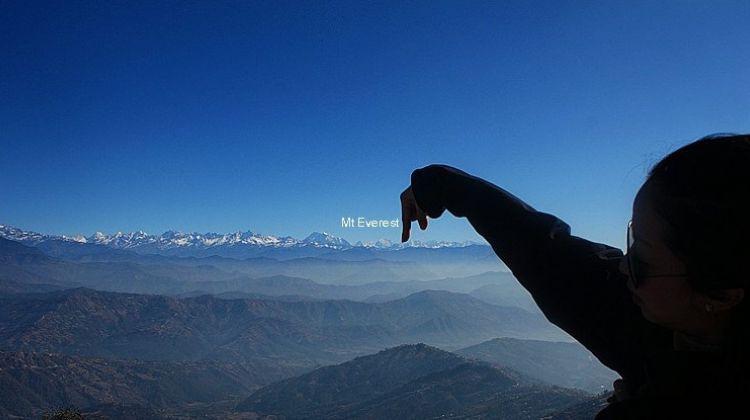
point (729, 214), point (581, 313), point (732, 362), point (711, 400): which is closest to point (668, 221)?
point (729, 214)

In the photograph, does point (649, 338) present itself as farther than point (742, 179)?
Yes

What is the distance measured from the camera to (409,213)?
3016mm

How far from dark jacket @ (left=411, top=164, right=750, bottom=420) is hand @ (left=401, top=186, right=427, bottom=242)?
0.24 ft

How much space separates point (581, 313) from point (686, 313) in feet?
1.91

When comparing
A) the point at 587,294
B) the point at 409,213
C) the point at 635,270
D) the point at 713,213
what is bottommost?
the point at 587,294

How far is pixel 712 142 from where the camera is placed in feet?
5.54

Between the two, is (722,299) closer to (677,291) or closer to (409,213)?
(677,291)

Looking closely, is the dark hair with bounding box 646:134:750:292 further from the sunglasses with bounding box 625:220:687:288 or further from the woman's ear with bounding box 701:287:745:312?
the sunglasses with bounding box 625:220:687:288

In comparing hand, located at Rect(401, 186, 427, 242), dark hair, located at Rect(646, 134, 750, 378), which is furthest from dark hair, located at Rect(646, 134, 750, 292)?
hand, located at Rect(401, 186, 427, 242)

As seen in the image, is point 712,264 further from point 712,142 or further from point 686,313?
point 712,142

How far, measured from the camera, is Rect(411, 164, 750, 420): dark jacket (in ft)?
4.86

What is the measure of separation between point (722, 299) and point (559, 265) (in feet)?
2.47

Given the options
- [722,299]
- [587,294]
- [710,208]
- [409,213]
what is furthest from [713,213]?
[409,213]

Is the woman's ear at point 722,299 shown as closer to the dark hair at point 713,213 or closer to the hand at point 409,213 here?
the dark hair at point 713,213
